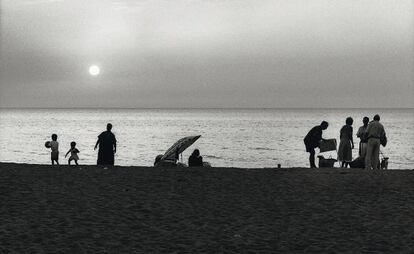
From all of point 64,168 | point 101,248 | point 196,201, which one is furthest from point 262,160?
point 101,248

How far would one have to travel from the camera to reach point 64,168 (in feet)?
54.2

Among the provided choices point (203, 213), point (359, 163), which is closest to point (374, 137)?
point (359, 163)

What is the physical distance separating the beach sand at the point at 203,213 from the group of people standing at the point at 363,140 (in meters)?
2.97

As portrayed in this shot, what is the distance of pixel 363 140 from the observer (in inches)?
753

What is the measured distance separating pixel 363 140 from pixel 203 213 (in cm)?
1126

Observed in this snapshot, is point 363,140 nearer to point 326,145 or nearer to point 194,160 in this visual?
point 326,145

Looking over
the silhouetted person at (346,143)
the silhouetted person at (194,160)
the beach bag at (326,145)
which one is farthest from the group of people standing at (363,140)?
the silhouetted person at (194,160)

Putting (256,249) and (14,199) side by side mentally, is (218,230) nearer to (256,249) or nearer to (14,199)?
(256,249)

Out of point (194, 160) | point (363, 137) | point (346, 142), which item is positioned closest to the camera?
point (363, 137)

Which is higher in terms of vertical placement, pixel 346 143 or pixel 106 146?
pixel 346 143

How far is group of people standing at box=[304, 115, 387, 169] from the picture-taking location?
18.0 m

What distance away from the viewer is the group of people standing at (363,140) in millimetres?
18016

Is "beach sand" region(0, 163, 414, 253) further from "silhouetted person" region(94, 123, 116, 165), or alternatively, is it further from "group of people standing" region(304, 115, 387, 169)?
"silhouetted person" region(94, 123, 116, 165)

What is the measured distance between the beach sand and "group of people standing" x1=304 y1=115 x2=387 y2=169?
2970mm
